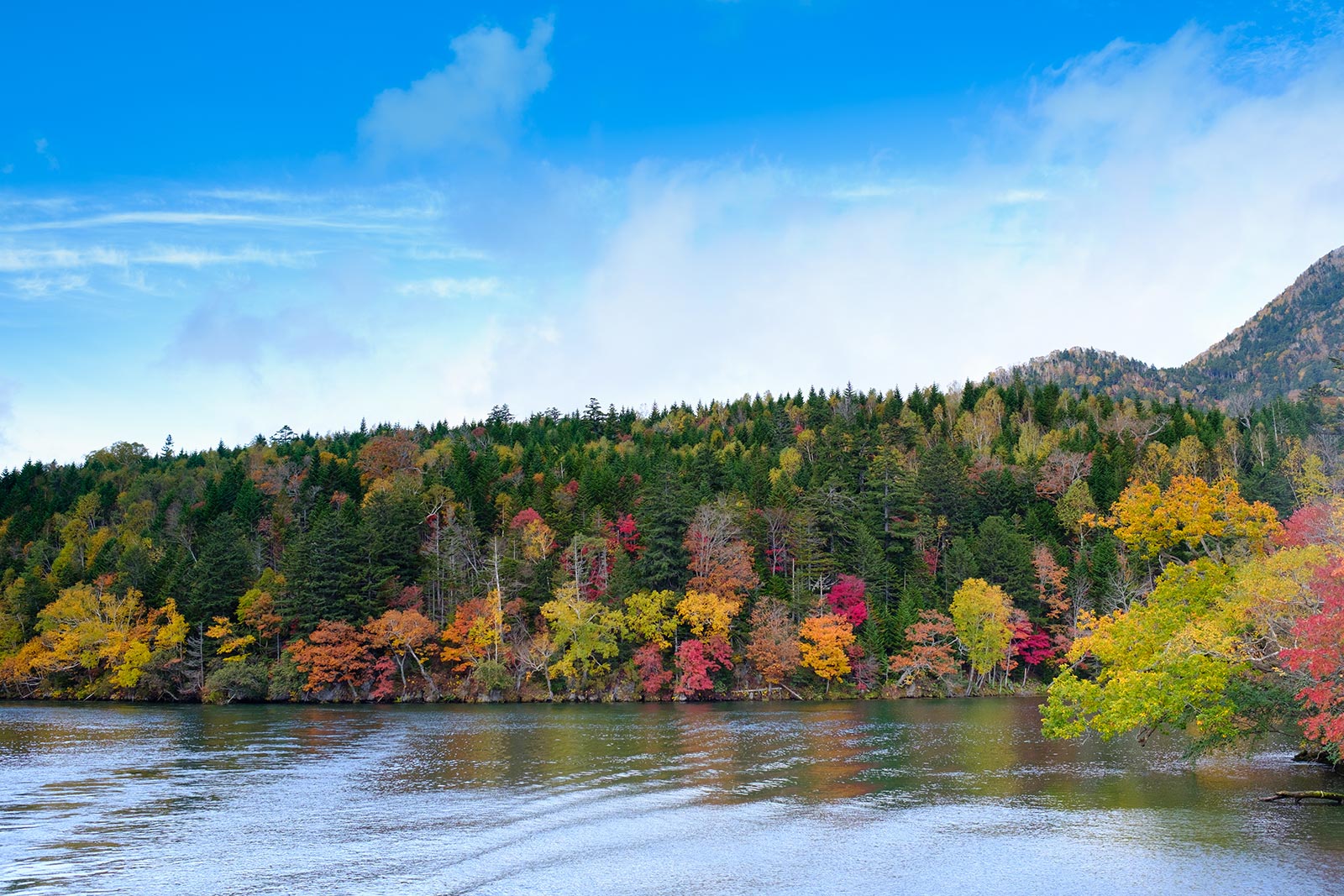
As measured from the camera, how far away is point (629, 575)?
8731 centimetres

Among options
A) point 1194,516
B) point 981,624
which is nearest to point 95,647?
point 981,624

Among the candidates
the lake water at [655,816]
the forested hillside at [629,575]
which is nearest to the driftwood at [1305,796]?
the lake water at [655,816]

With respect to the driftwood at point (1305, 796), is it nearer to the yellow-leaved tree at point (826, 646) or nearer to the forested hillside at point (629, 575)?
the forested hillside at point (629, 575)

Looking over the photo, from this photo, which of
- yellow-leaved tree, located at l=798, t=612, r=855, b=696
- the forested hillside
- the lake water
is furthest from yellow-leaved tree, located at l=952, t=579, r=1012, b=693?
the lake water

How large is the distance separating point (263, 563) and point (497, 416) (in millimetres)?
88002

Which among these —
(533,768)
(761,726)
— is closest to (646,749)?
(533,768)

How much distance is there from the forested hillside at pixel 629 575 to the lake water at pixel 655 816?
33.0 m

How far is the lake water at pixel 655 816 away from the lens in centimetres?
2120

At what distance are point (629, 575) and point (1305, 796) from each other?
209ft

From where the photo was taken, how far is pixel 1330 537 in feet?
102

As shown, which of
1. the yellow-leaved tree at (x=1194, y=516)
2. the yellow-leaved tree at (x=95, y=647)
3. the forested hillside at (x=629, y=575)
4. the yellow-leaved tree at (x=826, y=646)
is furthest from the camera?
the yellow-leaved tree at (x=95, y=647)

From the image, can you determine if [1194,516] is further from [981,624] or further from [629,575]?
[629,575]

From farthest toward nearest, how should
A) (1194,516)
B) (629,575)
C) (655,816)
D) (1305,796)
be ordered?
1. (629,575)
2. (1194,516)
3. (1305,796)
4. (655,816)

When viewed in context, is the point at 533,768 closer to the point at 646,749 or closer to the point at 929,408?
the point at 646,749
